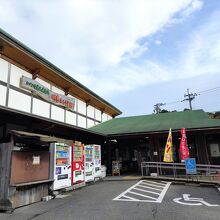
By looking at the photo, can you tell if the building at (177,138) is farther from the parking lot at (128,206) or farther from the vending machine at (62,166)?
the vending machine at (62,166)

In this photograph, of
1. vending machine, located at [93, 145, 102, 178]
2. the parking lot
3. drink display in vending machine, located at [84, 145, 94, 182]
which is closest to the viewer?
the parking lot

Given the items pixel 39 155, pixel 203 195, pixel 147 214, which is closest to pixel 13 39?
pixel 39 155

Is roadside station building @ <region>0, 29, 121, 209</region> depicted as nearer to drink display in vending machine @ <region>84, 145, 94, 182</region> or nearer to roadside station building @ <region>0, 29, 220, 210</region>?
roadside station building @ <region>0, 29, 220, 210</region>

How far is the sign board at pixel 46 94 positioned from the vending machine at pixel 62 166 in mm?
3840

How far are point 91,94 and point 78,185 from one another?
877 cm

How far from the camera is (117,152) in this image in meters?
16.2

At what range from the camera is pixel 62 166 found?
8836mm

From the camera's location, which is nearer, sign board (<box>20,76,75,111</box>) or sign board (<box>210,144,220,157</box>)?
sign board (<box>20,76,75,111</box>)

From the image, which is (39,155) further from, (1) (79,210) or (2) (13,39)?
(2) (13,39)

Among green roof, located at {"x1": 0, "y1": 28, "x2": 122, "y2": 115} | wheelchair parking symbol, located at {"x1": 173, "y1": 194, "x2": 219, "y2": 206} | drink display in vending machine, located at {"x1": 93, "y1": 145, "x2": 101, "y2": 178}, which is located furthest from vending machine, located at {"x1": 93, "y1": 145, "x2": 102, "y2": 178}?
wheelchair parking symbol, located at {"x1": 173, "y1": 194, "x2": 219, "y2": 206}

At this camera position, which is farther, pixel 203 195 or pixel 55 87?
pixel 55 87

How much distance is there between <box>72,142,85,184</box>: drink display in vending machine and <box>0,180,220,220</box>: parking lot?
909mm

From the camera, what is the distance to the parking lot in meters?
5.57

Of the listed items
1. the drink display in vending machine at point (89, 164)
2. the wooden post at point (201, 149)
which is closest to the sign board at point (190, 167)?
the wooden post at point (201, 149)
